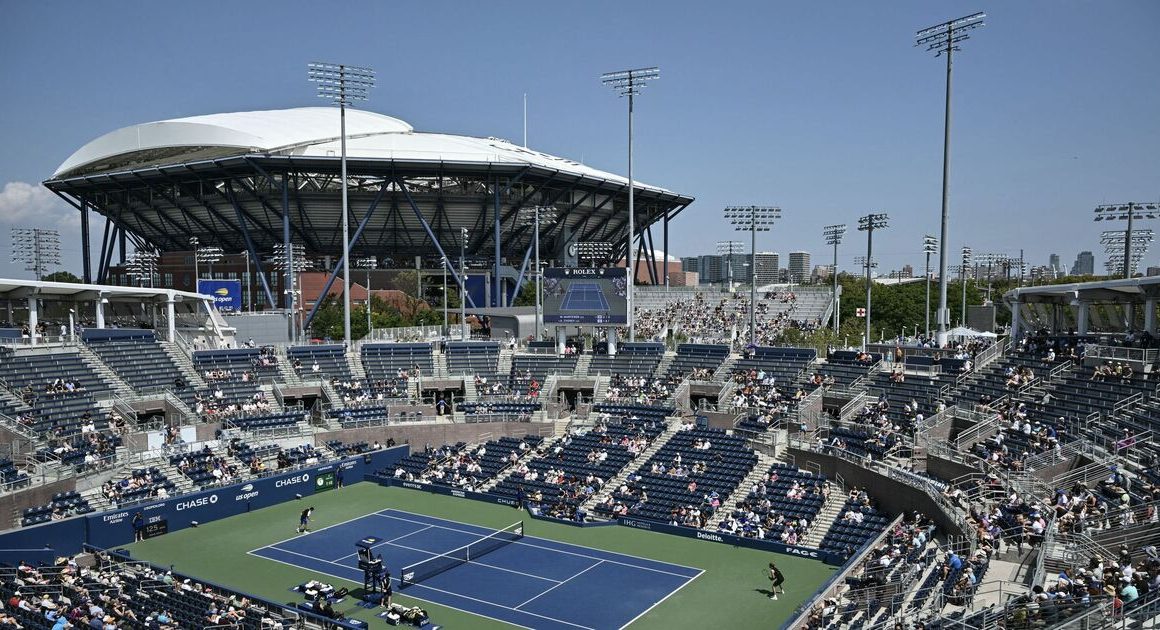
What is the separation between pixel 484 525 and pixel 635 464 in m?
7.75

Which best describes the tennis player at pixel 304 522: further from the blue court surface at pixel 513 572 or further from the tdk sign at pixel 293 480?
the tdk sign at pixel 293 480

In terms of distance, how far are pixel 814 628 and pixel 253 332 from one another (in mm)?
47330

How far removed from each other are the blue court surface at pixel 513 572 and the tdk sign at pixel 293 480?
4878 mm

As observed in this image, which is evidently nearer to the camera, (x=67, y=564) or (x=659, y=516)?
(x=67, y=564)

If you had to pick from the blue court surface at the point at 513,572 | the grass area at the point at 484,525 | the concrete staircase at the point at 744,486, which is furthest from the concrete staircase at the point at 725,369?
the blue court surface at the point at 513,572

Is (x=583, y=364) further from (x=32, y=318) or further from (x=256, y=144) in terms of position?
(x=256, y=144)

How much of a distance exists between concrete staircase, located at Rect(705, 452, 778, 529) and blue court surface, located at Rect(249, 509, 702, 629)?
4193 mm

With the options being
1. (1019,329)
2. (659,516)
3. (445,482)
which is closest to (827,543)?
(659,516)

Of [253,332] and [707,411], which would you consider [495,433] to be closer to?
[707,411]

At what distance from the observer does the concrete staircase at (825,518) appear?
93.4 ft

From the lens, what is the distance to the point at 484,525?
3228 cm

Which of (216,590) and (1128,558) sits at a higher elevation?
(1128,558)

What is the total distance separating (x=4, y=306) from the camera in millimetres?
47688

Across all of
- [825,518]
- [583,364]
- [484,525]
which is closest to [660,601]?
[825,518]
